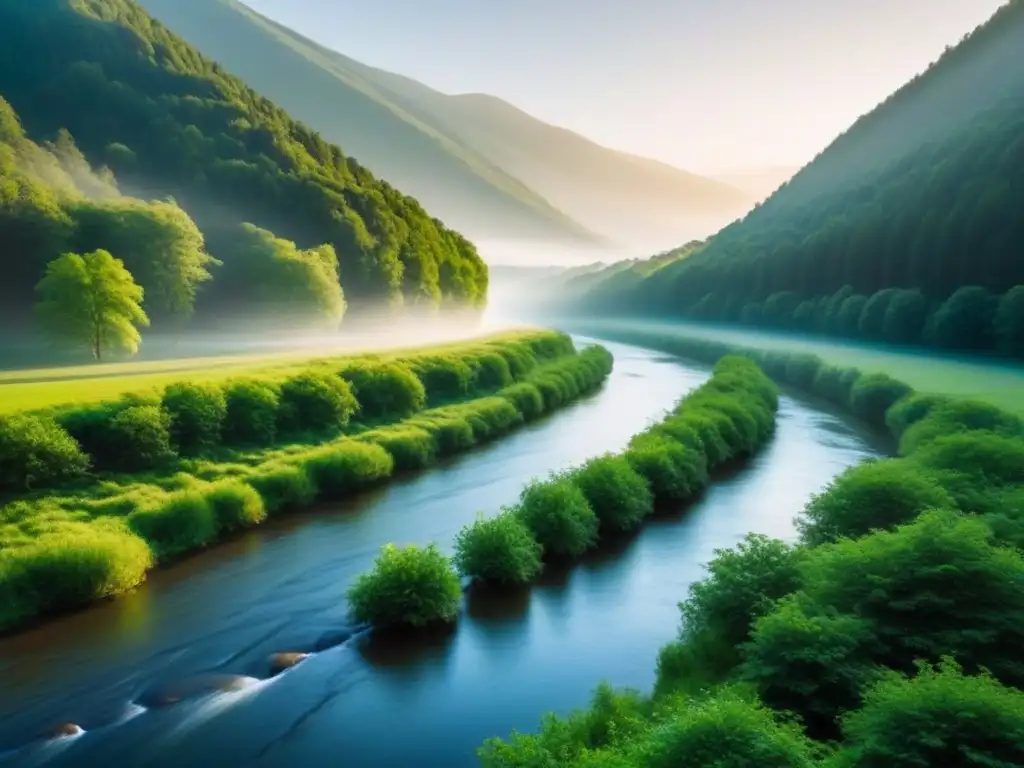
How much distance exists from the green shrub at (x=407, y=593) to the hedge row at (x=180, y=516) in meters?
6.55

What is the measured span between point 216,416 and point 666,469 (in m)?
16.6

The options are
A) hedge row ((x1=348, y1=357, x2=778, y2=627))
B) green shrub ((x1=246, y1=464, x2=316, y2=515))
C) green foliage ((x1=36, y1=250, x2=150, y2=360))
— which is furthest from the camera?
green foliage ((x1=36, y1=250, x2=150, y2=360))

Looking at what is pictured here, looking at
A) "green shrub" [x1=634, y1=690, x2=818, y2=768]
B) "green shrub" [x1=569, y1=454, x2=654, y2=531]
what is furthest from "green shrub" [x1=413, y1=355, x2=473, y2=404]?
"green shrub" [x1=634, y1=690, x2=818, y2=768]

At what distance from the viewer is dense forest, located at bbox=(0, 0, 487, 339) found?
58.4m

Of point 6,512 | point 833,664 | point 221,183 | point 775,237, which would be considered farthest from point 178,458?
point 775,237

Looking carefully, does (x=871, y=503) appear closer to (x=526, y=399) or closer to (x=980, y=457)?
(x=980, y=457)

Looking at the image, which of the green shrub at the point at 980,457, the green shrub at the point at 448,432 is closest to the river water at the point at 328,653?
the green shrub at the point at 980,457

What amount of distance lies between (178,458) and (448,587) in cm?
1320

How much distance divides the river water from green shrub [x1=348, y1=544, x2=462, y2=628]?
0.68 meters

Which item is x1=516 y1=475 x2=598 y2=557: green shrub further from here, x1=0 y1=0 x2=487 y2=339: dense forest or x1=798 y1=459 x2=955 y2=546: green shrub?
x1=0 y1=0 x2=487 y2=339: dense forest

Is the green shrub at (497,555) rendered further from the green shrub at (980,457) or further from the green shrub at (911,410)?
the green shrub at (911,410)

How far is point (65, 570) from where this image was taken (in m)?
18.9

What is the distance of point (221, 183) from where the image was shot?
73125mm

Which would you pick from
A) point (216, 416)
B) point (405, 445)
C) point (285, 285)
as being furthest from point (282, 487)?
point (285, 285)
